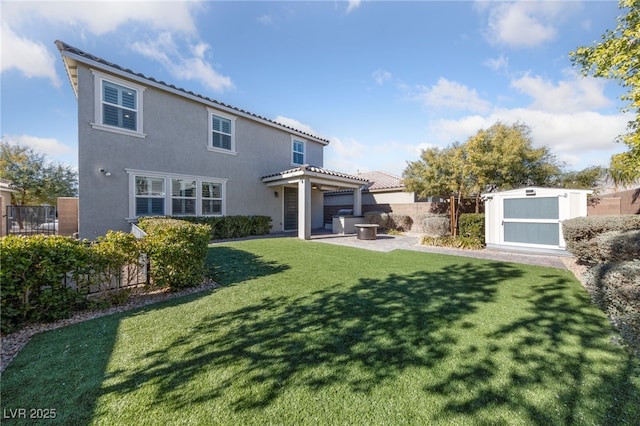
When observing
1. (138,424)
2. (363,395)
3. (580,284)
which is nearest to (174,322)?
(138,424)

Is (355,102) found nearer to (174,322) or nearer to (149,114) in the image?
(149,114)

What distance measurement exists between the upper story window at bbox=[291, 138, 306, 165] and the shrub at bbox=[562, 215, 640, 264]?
1408 cm

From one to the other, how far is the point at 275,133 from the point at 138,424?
1549 centimetres

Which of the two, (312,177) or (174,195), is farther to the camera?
(312,177)

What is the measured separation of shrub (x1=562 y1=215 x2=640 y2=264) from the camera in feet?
22.1

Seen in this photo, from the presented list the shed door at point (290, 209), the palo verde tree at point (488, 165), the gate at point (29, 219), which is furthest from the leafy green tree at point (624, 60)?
the gate at point (29, 219)

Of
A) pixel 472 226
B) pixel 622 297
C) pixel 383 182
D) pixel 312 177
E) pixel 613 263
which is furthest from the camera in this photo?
pixel 383 182

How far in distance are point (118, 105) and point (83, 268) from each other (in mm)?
8671

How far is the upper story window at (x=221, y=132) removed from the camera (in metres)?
12.9

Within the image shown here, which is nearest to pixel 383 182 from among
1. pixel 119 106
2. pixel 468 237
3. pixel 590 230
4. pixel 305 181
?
pixel 305 181

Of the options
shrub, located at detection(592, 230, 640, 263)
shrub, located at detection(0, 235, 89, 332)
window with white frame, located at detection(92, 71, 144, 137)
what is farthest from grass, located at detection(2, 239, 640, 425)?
window with white frame, located at detection(92, 71, 144, 137)

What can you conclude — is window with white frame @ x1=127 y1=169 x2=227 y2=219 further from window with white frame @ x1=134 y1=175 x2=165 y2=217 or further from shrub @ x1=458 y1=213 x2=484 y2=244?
shrub @ x1=458 y1=213 x2=484 y2=244

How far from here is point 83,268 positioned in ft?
14.2

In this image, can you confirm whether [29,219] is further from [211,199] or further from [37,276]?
[37,276]
